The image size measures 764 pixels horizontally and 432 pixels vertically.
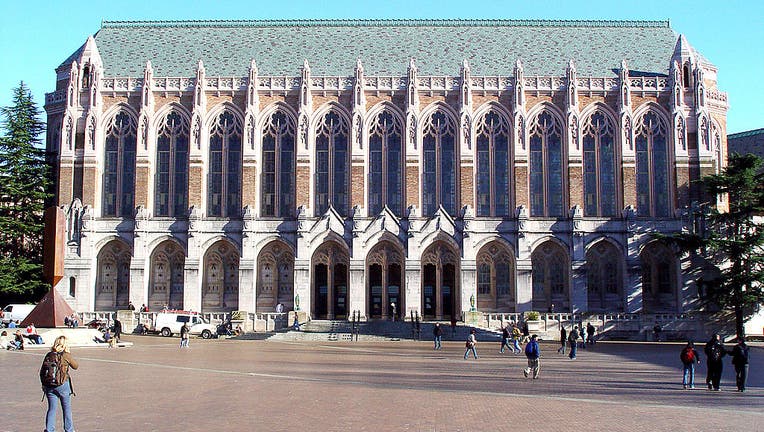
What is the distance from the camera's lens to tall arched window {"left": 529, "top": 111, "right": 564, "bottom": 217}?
210 ft

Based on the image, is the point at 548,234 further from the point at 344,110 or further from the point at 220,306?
the point at 220,306

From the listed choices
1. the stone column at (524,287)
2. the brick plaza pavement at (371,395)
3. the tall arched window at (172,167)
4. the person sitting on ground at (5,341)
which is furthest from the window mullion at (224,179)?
the brick plaza pavement at (371,395)

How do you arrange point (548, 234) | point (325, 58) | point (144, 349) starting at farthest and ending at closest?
point (325, 58)
point (548, 234)
point (144, 349)

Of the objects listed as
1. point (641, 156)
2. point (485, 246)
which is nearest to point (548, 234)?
point (485, 246)

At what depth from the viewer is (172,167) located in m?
65.1

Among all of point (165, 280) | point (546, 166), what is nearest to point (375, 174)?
point (546, 166)

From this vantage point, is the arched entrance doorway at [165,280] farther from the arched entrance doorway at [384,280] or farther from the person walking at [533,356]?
the person walking at [533,356]

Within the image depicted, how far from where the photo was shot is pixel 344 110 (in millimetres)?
64625

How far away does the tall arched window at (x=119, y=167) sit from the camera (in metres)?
64.9

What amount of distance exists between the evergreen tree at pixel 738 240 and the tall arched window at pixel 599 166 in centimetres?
696

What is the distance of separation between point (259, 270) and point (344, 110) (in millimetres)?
13500

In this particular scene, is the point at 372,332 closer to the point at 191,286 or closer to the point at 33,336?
the point at 191,286

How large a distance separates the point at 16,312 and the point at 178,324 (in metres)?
11.4

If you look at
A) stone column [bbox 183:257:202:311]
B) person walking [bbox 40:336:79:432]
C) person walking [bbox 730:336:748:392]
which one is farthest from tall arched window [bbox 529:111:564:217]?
person walking [bbox 40:336:79:432]
